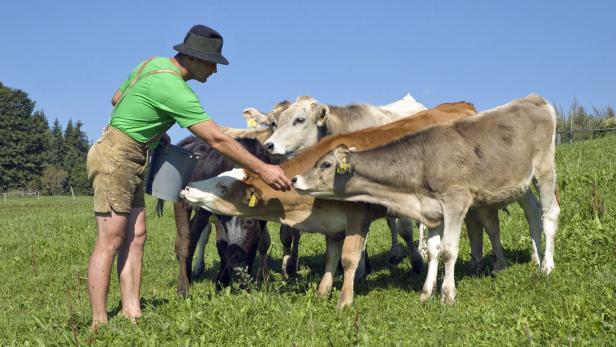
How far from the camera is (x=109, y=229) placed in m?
6.02

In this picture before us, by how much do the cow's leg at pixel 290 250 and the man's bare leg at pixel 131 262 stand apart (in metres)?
3.93

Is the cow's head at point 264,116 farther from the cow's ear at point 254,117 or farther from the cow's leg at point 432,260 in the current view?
the cow's leg at point 432,260

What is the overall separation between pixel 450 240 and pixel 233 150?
2729 mm

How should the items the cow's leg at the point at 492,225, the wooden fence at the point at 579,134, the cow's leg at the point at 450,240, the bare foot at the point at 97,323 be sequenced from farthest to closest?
the wooden fence at the point at 579,134 < the cow's leg at the point at 492,225 < the cow's leg at the point at 450,240 < the bare foot at the point at 97,323

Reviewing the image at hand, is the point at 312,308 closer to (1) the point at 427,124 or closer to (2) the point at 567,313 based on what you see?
(2) the point at 567,313

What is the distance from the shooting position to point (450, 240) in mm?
7398

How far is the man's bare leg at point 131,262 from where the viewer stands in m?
6.47

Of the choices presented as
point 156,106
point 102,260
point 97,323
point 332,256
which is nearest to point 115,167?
point 156,106

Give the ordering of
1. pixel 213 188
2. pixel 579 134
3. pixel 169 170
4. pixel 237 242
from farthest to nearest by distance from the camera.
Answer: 1. pixel 579 134
2. pixel 237 242
3. pixel 213 188
4. pixel 169 170

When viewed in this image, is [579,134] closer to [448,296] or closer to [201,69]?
[448,296]

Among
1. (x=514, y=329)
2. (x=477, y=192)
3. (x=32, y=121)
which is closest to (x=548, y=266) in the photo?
(x=477, y=192)

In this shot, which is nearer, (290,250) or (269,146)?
(269,146)

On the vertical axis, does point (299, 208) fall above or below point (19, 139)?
below

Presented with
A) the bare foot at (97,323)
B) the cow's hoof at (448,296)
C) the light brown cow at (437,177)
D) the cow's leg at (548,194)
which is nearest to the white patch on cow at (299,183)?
the light brown cow at (437,177)
